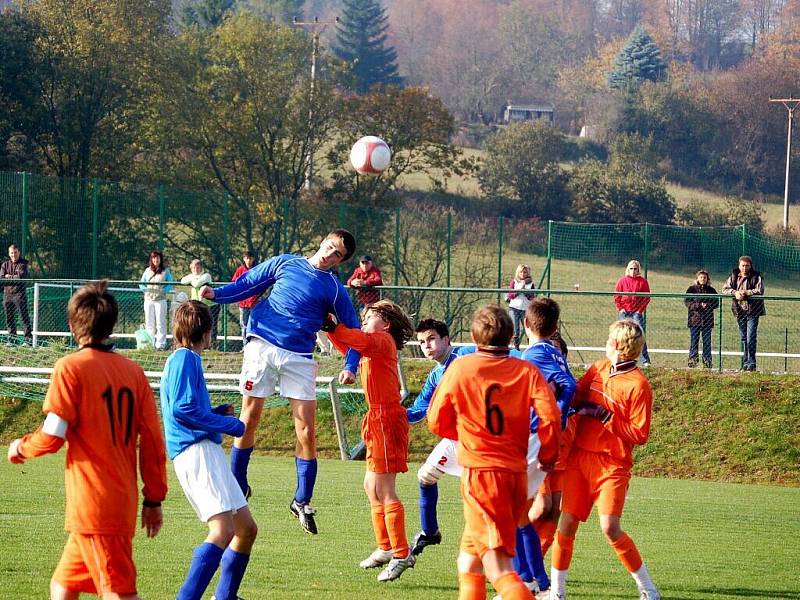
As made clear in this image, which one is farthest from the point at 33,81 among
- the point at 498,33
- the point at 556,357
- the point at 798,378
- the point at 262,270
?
the point at 498,33

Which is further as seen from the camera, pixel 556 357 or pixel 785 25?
pixel 785 25

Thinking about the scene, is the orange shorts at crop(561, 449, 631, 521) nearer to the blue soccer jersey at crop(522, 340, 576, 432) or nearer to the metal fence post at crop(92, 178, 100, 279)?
the blue soccer jersey at crop(522, 340, 576, 432)

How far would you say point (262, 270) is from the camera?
28.2 feet

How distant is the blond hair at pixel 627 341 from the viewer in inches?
264

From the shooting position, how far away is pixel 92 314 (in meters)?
4.96

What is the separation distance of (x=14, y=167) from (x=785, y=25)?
3207 inches

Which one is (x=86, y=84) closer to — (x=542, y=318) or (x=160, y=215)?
(x=160, y=215)

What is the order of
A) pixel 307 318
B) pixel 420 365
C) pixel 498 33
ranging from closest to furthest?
pixel 307 318
pixel 420 365
pixel 498 33

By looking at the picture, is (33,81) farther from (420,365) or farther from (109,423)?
(109,423)

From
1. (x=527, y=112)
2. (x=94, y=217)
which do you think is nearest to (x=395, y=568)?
(x=94, y=217)

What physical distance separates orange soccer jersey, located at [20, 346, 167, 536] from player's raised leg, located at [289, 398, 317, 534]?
3.29 meters

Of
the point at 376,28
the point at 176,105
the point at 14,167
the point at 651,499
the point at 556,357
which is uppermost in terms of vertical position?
the point at 376,28

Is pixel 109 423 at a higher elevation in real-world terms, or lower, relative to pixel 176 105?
lower

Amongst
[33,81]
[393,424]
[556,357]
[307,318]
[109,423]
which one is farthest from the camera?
[33,81]
